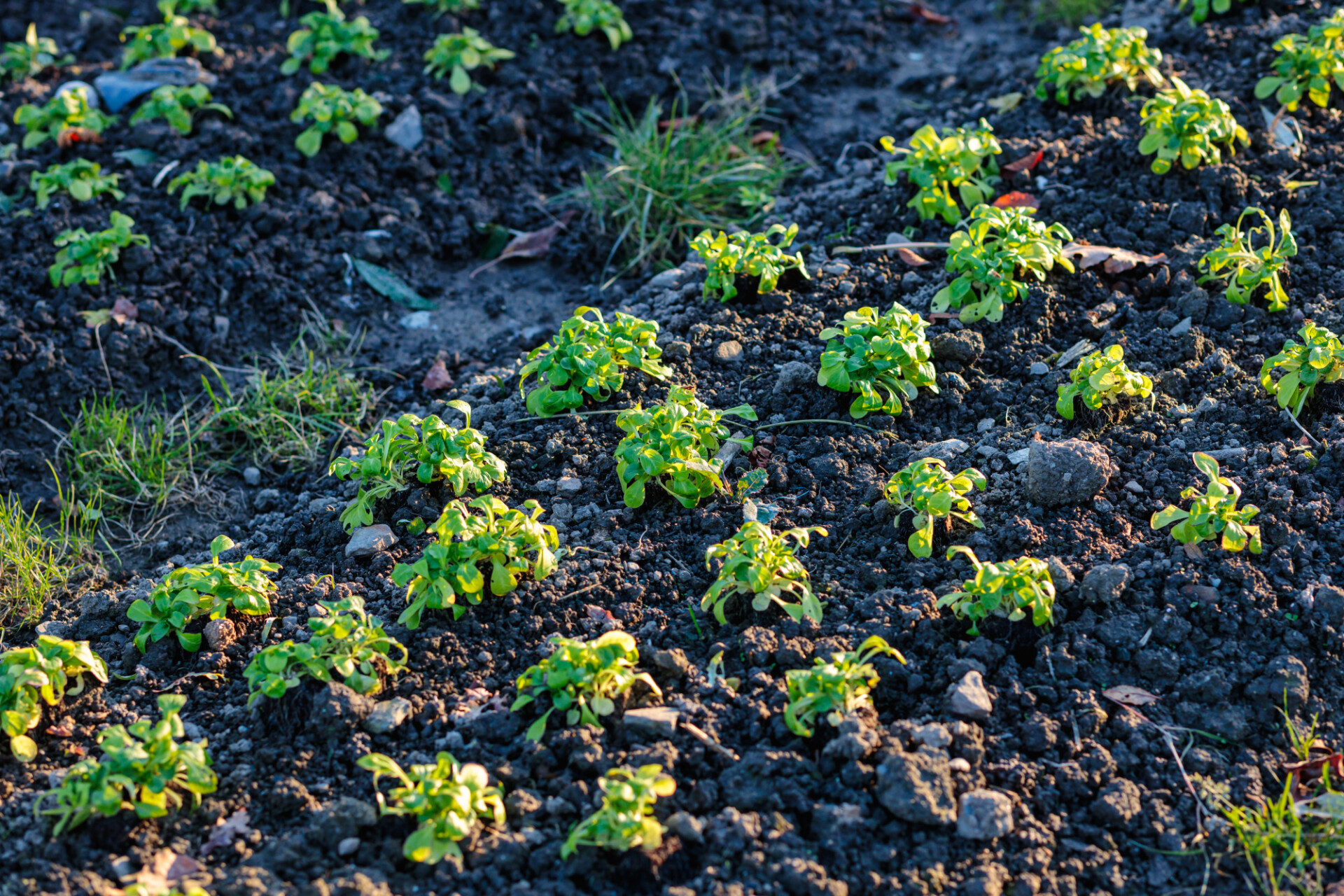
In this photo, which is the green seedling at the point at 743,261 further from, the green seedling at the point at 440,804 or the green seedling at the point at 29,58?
the green seedling at the point at 29,58

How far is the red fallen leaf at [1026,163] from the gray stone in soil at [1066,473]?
5.44 feet

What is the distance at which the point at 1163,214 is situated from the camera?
4.18 meters

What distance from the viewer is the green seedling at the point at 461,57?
17.4 feet

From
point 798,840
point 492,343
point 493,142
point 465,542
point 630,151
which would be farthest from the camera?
point 493,142

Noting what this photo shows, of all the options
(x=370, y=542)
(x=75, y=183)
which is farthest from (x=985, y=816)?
(x=75, y=183)

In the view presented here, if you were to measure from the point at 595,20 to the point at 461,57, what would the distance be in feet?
2.30

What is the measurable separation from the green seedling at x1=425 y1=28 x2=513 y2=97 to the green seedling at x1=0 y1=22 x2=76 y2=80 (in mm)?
1897

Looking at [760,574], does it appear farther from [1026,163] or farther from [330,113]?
[330,113]

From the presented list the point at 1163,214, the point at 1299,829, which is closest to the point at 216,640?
the point at 1299,829

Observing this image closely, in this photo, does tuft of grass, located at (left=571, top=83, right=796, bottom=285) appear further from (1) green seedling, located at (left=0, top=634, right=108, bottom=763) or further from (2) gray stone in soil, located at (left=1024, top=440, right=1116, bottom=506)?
(1) green seedling, located at (left=0, top=634, right=108, bottom=763)

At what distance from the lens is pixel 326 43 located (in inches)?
213

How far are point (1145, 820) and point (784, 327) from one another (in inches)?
78.9

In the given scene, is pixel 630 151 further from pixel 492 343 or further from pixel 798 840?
pixel 798 840

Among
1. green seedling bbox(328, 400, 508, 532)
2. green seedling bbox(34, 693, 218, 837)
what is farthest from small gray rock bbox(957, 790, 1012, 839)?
green seedling bbox(34, 693, 218, 837)
